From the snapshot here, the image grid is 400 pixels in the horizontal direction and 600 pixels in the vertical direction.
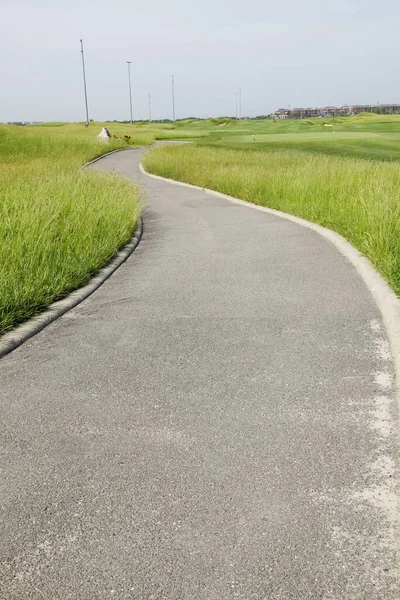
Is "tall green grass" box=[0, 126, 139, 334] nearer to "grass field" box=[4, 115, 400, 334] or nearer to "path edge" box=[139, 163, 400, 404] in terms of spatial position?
"grass field" box=[4, 115, 400, 334]

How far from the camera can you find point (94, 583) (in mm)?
2914

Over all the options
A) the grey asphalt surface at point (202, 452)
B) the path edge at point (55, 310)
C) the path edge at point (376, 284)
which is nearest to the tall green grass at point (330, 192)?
the path edge at point (376, 284)

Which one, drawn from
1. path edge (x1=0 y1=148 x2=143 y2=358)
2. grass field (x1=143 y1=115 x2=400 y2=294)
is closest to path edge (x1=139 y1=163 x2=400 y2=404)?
grass field (x1=143 y1=115 x2=400 y2=294)

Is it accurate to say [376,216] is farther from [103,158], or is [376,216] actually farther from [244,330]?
[103,158]

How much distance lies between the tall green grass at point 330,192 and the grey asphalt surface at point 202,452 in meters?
1.91

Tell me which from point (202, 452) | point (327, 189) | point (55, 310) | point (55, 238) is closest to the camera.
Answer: point (202, 452)

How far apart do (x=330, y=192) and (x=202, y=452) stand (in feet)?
36.9

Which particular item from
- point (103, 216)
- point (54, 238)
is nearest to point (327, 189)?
point (103, 216)

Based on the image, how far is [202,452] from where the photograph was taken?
414 cm

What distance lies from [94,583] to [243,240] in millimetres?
9717

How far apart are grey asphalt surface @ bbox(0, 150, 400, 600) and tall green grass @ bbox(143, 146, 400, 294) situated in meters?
1.91

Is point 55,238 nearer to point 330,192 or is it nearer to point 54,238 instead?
point 54,238

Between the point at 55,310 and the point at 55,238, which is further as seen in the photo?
the point at 55,238

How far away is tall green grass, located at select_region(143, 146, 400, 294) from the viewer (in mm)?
9516
